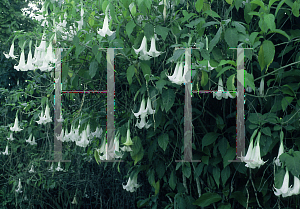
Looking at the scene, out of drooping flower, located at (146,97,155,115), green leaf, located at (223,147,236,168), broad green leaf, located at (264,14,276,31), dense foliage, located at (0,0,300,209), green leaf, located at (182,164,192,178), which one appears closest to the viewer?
broad green leaf, located at (264,14,276,31)

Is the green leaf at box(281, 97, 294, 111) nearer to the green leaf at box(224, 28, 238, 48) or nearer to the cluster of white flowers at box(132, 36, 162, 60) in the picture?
the green leaf at box(224, 28, 238, 48)

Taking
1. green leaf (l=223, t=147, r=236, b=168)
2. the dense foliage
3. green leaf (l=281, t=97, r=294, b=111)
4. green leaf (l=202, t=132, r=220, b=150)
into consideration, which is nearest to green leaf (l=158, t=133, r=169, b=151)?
the dense foliage

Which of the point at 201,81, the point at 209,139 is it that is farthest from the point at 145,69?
the point at 209,139

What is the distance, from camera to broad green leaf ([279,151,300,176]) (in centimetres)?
116

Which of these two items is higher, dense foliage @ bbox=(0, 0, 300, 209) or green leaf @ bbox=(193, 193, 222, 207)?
dense foliage @ bbox=(0, 0, 300, 209)

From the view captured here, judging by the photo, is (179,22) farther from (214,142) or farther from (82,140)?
(82,140)

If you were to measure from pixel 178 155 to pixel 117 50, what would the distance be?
0.77m

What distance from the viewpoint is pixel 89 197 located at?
293cm

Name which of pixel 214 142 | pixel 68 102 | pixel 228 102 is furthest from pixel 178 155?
pixel 68 102

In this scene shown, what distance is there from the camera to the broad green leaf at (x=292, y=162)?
1.16 m

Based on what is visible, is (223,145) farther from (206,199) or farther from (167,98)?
(167,98)

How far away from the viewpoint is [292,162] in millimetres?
1168

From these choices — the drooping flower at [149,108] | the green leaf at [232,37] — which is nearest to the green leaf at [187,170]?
the drooping flower at [149,108]

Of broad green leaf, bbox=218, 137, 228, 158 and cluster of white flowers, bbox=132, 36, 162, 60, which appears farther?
broad green leaf, bbox=218, 137, 228, 158
